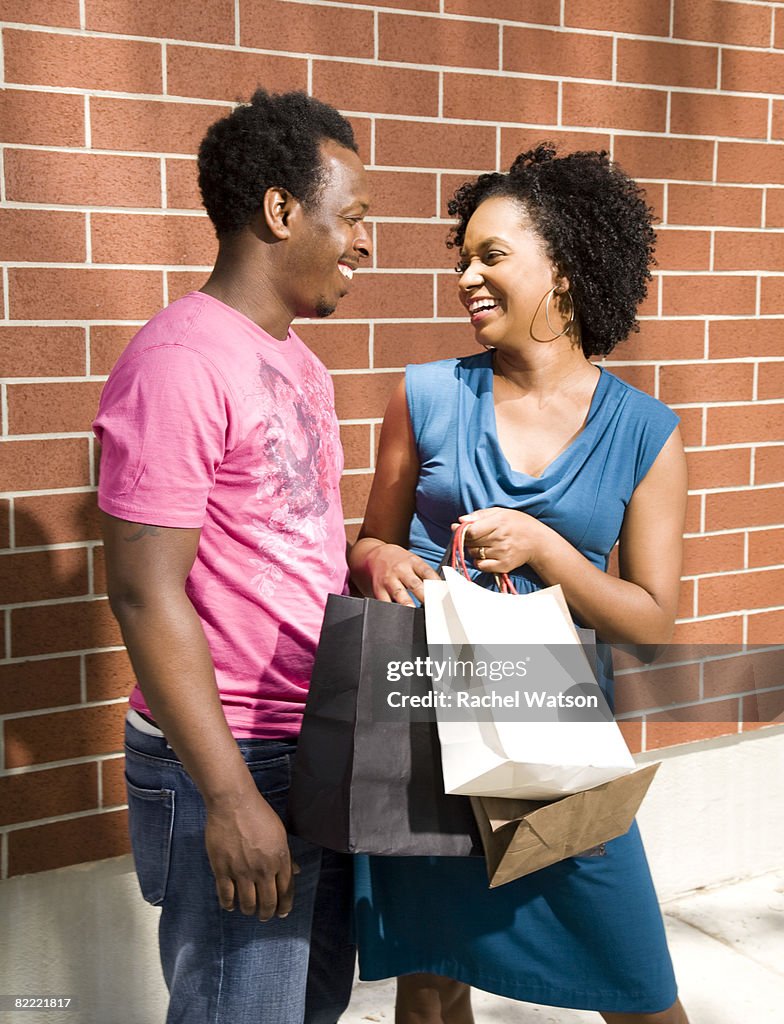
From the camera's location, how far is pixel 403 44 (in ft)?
10.7

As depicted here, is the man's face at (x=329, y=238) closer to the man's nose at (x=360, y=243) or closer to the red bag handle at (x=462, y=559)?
the man's nose at (x=360, y=243)

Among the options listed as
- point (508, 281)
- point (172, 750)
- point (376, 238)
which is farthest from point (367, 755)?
point (376, 238)

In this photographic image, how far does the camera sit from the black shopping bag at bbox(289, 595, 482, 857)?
6.08 ft

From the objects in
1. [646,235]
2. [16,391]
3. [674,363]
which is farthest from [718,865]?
[16,391]

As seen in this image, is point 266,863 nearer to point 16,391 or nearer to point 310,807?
point 310,807

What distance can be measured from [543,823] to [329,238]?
1.02 metres

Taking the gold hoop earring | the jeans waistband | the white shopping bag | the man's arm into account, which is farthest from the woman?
the man's arm

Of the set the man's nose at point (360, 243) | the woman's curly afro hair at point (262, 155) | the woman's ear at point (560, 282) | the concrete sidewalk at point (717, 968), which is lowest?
the concrete sidewalk at point (717, 968)

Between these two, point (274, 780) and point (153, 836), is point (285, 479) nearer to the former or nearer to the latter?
point (274, 780)

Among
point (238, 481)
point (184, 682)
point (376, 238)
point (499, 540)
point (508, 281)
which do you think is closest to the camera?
point (184, 682)

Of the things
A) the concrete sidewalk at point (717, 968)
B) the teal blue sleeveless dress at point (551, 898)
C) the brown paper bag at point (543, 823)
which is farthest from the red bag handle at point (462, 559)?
the concrete sidewalk at point (717, 968)

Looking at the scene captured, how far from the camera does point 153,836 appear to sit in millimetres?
1946

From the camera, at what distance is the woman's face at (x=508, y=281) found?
91.9 inches

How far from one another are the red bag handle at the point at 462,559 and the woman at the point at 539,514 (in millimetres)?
36
